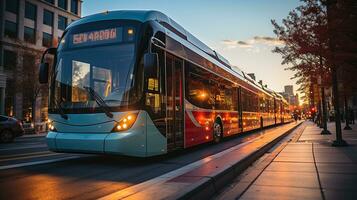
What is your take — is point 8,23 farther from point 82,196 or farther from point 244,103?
point 82,196

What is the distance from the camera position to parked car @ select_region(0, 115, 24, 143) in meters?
16.2

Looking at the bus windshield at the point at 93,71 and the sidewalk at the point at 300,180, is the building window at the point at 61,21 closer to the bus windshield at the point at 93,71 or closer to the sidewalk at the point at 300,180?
the bus windshield at the point at 93,71

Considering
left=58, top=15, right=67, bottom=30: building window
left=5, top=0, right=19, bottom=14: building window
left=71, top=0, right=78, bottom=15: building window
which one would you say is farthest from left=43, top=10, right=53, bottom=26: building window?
left=71, top=0, right=78, bottom=15: building window

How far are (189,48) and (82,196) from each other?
21.1 feet

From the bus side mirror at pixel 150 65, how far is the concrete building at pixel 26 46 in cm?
2727

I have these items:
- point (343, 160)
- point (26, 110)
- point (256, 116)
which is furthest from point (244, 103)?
point (26, 110)

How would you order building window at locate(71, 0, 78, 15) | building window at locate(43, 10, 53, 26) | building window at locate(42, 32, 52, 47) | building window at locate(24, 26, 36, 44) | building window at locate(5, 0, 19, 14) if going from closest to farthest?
1. building window at locate(5, 0, 19, 14)
2. building window at locate(24, 26, 36, 44)
3. building window at locate(42, 32, 52, 47)
4. building window at locate(43, 10, 53, 26)
5. building window at locate(71, 0, 78, 15)

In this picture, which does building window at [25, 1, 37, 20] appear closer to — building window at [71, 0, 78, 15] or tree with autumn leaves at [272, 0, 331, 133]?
building window at [71, 0, 78, 15]

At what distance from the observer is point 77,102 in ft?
24.4

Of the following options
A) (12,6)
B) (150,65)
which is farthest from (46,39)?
(150,65)

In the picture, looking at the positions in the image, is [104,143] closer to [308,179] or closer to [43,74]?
[43,74]

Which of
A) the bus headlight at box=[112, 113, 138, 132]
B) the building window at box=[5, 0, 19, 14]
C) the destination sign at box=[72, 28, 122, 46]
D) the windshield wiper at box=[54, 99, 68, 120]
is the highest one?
the building window at box=[5, 0, 19, 14]

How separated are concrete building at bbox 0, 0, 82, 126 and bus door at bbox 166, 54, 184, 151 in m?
25.7

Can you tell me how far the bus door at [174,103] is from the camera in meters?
8.23
